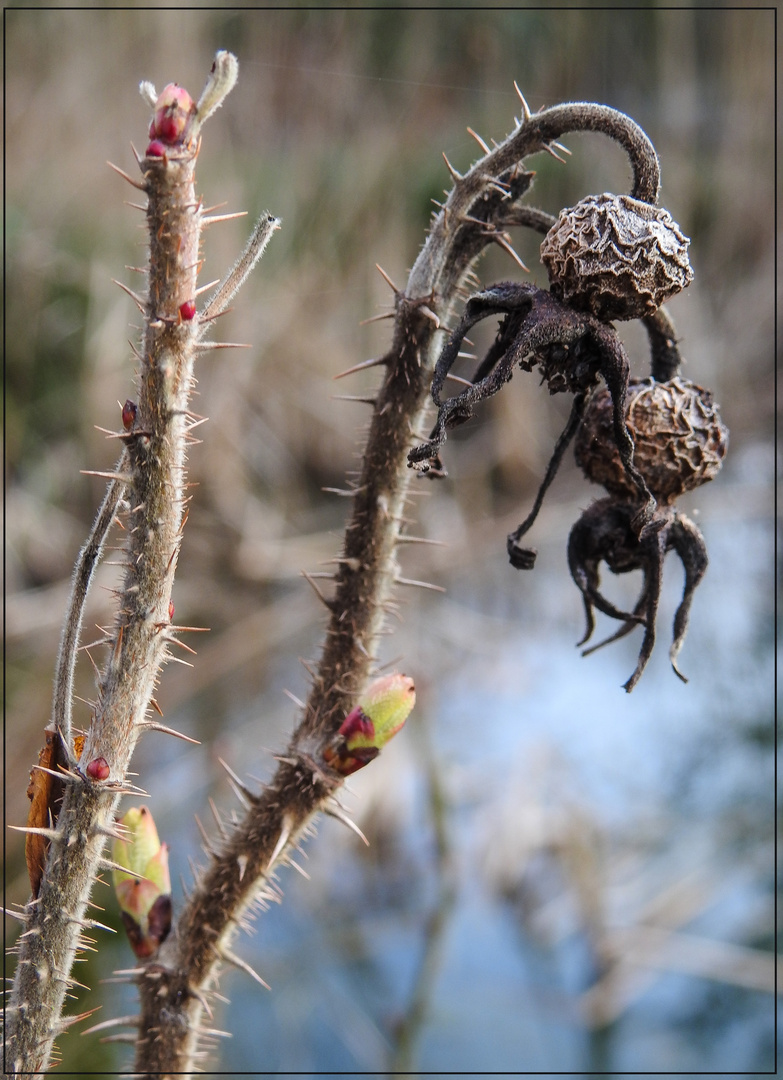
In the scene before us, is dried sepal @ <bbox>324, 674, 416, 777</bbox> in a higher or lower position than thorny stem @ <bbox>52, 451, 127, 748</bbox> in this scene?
lower

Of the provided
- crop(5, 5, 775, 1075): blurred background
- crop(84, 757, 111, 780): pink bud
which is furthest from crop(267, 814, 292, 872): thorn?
crop(5, 5, 775, 1075): blurred background

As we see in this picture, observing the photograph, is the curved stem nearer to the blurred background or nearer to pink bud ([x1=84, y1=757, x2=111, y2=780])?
pink bud ([x1=84, y1=757, x2=111, y2=780])

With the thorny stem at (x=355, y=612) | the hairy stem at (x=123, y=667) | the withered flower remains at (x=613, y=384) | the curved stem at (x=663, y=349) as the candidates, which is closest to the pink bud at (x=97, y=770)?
the hairy stem at (x=123, y=667)

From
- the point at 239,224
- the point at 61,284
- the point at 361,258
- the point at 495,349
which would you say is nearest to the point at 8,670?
the point at 61,284

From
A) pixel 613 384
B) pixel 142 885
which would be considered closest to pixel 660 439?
pixel 613 384

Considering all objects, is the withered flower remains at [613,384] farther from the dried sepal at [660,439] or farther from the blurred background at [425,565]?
Result: the blurred background at [425,565]
